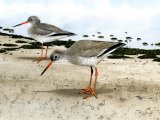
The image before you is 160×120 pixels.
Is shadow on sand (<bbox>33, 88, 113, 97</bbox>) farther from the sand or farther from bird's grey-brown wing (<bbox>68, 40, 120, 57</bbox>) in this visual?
bird's grey-brown wing (<bbox>68, 40, 120, 57</bbox>)

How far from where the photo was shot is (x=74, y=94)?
19000mm

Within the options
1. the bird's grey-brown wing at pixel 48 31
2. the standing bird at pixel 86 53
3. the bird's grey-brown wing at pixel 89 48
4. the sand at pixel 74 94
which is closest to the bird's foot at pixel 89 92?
the sand at pixel 74 94

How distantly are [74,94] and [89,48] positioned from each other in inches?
87.1

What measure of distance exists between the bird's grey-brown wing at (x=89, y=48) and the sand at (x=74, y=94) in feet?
5.96

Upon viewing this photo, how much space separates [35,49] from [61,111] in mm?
19521

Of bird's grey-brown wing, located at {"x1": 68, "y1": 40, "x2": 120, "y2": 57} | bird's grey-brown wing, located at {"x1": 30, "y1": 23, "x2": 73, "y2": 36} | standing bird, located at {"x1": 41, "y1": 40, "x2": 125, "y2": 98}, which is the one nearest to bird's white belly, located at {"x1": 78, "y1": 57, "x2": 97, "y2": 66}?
standing bird, located at {"x1": 41, "y1": 40, "x2": 125, "y2": 98}

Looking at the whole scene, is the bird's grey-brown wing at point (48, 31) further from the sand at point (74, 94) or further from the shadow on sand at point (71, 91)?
the shadow on sand at point (71, 91)

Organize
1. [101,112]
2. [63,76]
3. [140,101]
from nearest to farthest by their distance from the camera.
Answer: [101,112]
[140,101]
[63,76]

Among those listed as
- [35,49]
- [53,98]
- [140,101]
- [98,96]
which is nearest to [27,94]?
[53,98]

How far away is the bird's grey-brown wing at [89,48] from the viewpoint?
687 inches

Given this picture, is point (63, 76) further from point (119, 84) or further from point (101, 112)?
point (101, 112)

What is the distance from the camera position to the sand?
56.0 ft

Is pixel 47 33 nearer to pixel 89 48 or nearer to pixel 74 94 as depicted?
pixel 74 94

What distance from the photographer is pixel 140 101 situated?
18.3 meters
